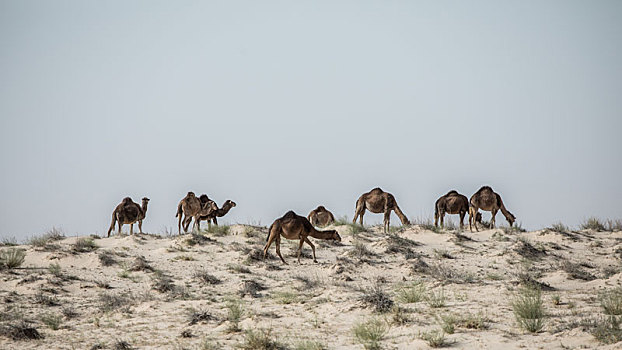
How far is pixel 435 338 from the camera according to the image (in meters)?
10.3

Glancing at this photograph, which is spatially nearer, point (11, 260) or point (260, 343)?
point (260, 343)

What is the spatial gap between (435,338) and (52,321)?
24.7ft

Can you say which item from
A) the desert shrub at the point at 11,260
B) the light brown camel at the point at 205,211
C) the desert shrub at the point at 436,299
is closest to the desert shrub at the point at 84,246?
the desert shrub at the point at 11,260

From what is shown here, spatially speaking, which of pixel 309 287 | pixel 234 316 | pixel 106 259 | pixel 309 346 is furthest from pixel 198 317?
pixel 106 259

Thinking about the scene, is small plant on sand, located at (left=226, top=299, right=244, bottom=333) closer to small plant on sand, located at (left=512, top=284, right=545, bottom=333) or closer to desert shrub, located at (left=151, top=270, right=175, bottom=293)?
desert shrub, located at (left=151, top=270, right=175, bottom=293)

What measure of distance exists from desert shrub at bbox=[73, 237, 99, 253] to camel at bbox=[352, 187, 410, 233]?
1042cm

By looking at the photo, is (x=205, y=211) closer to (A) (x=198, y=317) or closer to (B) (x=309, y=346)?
(A) (x=198, y=317)

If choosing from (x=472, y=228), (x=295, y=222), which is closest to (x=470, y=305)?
(x=295, y=222)

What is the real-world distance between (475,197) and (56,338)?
60.1ft

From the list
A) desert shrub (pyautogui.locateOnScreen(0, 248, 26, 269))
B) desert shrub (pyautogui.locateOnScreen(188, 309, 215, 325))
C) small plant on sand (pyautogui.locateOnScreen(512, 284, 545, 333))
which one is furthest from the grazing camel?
desert shrub (pyautogui.locateOnScreen(0, 248, 26, 269))

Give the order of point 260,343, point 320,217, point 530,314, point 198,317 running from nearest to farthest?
point 260,343 < point 530,314 < point 198,317 < point 320,217

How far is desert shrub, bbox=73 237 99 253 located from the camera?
2010 centimetres

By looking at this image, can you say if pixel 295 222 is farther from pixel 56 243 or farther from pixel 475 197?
pixel 475 197

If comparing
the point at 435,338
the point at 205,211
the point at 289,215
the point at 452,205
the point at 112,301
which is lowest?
the point at 435,338
